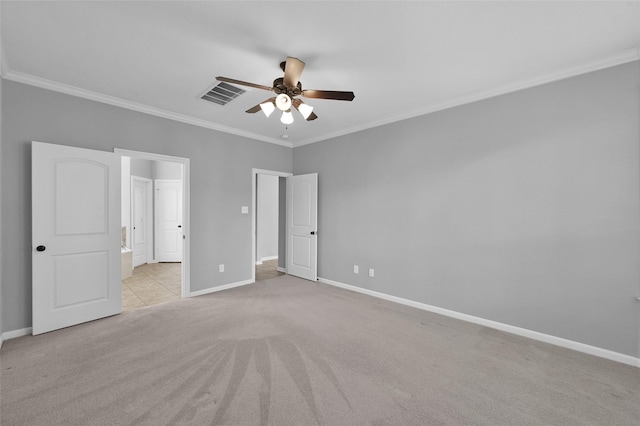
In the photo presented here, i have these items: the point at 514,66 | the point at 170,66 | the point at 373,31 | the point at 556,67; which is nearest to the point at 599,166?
the point at 556,67

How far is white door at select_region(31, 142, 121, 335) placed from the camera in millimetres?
2879

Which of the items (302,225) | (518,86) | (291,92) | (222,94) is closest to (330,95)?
(291,92)

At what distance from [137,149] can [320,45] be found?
112 inches

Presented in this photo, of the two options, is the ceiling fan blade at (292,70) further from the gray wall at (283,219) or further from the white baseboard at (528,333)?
the gray wall at (283,219)

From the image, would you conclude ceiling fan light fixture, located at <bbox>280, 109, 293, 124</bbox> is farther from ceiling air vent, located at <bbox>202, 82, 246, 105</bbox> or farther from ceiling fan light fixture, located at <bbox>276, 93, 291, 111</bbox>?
ceiling air vent, located at <bbox>202, 82, 246, 105</bbox>

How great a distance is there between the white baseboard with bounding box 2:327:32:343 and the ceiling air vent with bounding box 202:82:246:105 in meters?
3.19

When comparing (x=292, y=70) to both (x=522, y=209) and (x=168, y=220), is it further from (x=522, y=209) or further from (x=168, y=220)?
(x=168, y=220)

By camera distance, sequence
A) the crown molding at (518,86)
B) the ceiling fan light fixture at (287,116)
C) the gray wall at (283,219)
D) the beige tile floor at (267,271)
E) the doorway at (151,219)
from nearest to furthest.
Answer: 1. the crown molding at (518,86)
2. the ceiling fan light fixture at (287,116)
3. the beige tile floor at (267,271)
4. the gray wall at (283,219)
5. the doorway at (151,219)

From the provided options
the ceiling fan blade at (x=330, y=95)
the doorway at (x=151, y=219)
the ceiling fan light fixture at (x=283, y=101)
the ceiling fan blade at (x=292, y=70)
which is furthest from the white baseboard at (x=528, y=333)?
the doorway at (x=151, y=219)

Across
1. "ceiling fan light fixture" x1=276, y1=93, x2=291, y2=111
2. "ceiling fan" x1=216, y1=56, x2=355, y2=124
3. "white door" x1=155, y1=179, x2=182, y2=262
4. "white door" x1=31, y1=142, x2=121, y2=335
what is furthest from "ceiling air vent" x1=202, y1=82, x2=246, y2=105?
"white door" x1=155, y1=179, x2=182, y2=262

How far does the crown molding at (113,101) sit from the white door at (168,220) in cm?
326

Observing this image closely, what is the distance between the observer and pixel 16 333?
2.82m

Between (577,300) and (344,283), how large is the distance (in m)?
2.93

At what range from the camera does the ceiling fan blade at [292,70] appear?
2.25 metres
